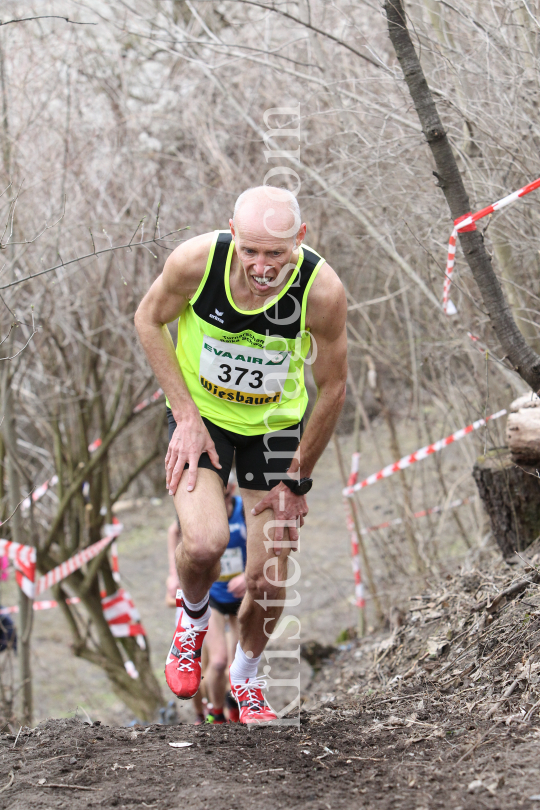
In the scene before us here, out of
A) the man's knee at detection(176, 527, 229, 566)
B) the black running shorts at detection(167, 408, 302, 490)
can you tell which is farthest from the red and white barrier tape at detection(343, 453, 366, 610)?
the man's knee at detection(176, 527, 229, 566)

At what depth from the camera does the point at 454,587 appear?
4.38 m

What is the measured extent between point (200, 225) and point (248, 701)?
523 cm

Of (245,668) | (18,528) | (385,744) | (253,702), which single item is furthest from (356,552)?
(385,744)

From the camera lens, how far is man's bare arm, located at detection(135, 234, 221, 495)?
3209 millimetres

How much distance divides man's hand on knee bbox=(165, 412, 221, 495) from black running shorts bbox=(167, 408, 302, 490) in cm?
8

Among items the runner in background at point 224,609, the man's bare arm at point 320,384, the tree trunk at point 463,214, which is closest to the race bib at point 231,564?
the runner in background at point 224,609

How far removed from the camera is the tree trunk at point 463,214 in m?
3.25

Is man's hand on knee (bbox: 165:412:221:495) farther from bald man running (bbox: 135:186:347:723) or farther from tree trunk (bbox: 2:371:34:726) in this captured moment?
tree trunk (bbox: 2:371:34:726)

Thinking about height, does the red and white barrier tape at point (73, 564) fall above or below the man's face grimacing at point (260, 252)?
below

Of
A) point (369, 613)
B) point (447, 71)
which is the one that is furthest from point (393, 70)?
point (369, 613)

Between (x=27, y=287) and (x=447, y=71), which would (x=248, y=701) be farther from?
(x=27, y=287)

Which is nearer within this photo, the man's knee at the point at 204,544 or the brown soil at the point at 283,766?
the brown soil at the point at 283,766

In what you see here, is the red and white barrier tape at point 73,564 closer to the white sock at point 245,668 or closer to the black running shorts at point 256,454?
the white sock at point 245,668

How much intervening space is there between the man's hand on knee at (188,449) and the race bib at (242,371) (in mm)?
189
